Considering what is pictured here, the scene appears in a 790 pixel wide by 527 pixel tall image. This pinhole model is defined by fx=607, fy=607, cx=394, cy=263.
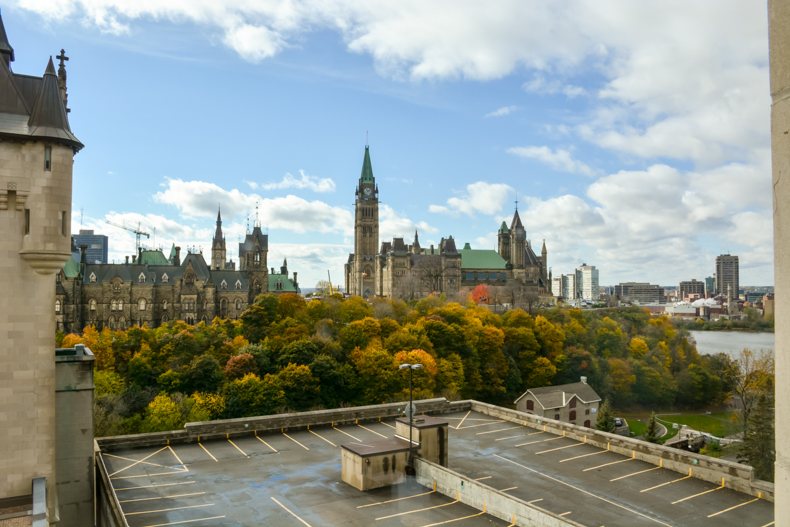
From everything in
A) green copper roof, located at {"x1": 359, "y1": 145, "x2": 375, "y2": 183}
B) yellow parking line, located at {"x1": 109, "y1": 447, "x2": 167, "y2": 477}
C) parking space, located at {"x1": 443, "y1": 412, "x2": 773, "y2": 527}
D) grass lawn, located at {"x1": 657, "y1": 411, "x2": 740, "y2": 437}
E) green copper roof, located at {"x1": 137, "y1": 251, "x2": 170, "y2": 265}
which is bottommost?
grass lawn, located at {"x1": 657, "y1": 411, "x2": 740, "y2": 437}

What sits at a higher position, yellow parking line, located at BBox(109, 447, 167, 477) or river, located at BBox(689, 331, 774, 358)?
yellow parking line, located at BBox(109, 447, 167, 477)

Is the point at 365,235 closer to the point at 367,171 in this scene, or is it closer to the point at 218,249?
the point at 367,171

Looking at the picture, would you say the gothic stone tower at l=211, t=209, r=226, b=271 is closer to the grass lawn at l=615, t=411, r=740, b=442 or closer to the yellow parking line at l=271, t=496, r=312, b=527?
the grass lawn at l=615, t=411, r=740, b=442

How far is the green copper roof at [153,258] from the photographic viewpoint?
375 ft

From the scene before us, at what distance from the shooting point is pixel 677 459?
2562 cm

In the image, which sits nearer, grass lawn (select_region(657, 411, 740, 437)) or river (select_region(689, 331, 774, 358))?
grass lawn (select_region(657, 411, 740, 437))

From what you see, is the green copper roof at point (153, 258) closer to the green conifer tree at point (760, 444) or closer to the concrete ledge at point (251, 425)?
the concrete ledge at point (251, 425)

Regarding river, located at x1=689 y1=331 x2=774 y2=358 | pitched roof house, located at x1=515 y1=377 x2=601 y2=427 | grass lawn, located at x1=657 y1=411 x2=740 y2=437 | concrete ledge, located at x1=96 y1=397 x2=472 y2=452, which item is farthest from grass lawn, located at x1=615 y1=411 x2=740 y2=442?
concrete ledge, located at x1=96 y1=397 x2=472 y2=452

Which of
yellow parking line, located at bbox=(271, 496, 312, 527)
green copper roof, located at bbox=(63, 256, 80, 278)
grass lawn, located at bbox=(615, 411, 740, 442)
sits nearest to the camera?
yellow parking line, located at bbox=(271, 496, 312, 527)

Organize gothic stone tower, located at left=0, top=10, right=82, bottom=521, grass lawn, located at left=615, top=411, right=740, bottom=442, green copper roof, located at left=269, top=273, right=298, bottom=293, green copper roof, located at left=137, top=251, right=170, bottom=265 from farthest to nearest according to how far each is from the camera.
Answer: green copper roof, located at left=269, top=273, right=298, bottom=293
green copper roof, located at left=137, top=251, right=170, bottom=265
grass lawn, located at left=615, top=411, right=740, bottom=442
gothic stone tower, located at left=0, top=10, right=82, bottom=521

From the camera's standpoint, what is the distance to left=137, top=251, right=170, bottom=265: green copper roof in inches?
4495

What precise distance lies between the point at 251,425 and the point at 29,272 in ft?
50.7

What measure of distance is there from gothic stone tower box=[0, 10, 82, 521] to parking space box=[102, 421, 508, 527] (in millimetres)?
4694

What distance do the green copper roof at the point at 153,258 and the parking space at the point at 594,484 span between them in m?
96.2
